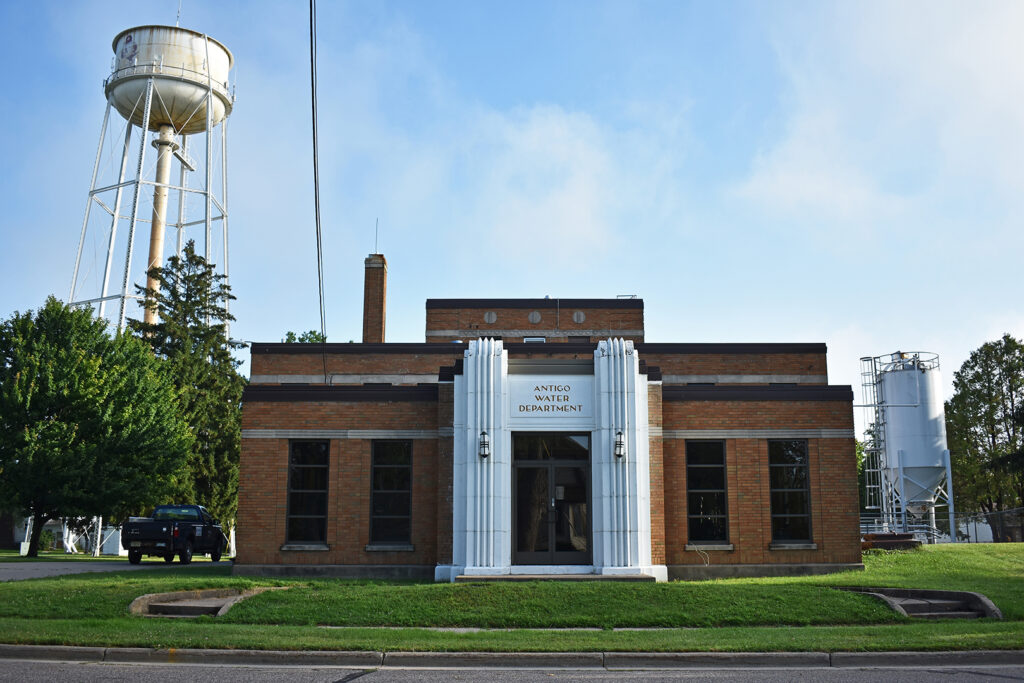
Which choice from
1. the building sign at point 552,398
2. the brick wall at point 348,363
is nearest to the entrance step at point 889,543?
the building sign at point 552,398

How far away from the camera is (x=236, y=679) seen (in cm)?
1087

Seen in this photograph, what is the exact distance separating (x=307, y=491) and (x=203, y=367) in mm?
28862

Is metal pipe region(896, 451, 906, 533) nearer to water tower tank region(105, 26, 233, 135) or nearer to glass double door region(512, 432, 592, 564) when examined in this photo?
glass double door region(512, 432, 592, 564)

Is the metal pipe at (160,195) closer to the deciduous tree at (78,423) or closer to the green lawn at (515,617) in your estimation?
the deciduous tree at (78,423)

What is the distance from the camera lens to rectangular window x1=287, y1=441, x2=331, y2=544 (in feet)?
77.8

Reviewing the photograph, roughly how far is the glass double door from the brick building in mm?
35

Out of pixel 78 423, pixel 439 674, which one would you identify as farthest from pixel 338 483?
pixel 78 423

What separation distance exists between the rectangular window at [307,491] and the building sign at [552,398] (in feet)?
17.6

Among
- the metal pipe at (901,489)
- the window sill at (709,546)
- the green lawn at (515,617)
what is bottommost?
the green lawn at (515,617)

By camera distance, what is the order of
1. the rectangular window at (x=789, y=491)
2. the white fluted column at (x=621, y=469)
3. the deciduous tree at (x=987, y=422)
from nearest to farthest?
the white fluted column at (x=621, y=469), the rectangular window at (x=789, y=491), the deciduous tree at (x=987, y=422)

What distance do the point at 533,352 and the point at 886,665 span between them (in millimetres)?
19193

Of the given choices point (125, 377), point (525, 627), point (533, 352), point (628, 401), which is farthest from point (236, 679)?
Answer: point (125, 377)

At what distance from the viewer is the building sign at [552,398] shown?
73.7 feet

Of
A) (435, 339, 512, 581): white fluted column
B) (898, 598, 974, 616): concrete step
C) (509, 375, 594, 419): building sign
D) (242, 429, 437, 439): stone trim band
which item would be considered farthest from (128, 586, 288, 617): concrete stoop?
(898, 598, 974, 616): concrete step
